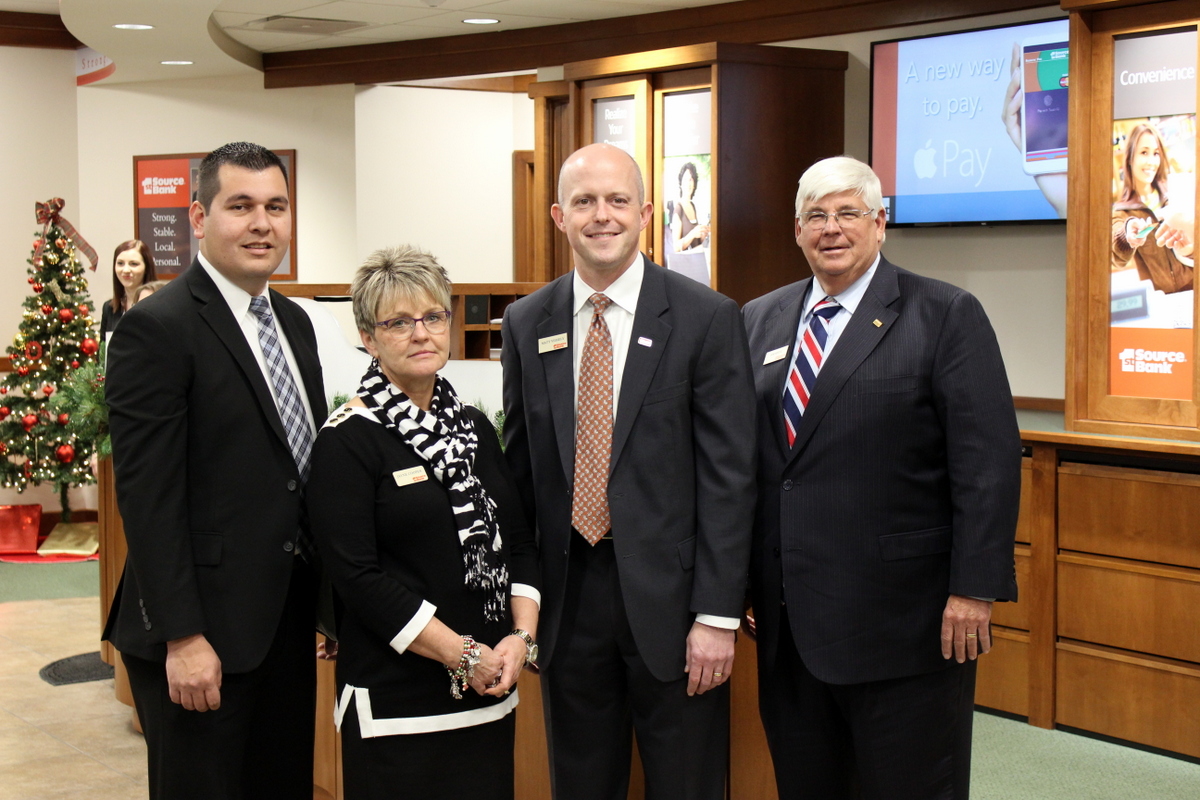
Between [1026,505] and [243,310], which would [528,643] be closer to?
[243,310]

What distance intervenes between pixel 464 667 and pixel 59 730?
9.94 feet

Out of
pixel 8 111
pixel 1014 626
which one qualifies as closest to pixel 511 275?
pixel 8 111

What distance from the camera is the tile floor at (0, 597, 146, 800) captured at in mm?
3885

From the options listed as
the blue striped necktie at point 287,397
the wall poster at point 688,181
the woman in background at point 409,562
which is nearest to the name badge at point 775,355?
the woman in background at point 409,562

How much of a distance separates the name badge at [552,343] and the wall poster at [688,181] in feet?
11.6

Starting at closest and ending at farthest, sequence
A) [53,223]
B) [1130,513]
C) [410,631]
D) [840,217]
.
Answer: [410,631], [840,217], [1130,513], [53,223]

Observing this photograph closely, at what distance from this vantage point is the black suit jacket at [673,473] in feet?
7.29

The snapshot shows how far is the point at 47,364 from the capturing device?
23.9ft

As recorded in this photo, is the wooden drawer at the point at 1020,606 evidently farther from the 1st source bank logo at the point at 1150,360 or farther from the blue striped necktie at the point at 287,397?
the blue striped necktie at the point at 287,397

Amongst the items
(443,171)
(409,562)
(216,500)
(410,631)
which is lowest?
(410,631)

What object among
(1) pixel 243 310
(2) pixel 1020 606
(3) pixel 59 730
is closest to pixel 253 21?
(3) pixel 59 730

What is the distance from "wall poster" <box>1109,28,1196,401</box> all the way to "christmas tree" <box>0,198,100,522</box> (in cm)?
582

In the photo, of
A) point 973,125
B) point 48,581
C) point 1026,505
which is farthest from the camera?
point 48,581

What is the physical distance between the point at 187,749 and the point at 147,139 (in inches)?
322
